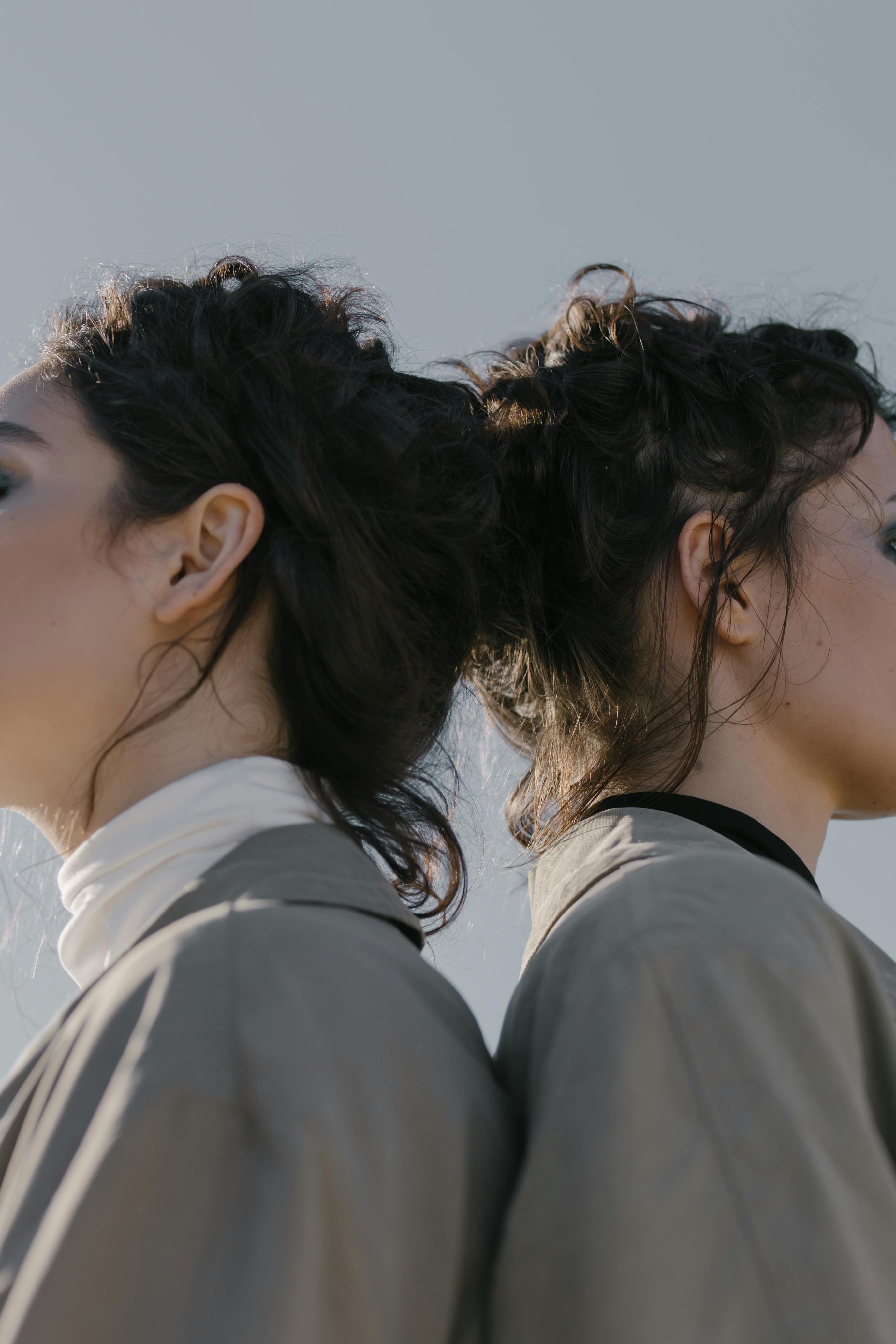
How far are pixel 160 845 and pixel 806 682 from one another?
0.93 m

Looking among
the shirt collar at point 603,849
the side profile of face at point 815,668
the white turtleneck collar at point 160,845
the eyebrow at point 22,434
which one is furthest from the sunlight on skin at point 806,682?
the eyebrow at point 22,434

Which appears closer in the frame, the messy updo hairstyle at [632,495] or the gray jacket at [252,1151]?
the gray jacket at [252,1151]

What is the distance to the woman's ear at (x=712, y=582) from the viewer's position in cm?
184

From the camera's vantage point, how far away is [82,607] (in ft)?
4.89

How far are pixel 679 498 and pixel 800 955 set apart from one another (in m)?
0.89

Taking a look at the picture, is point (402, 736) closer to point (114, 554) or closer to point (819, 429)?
point (114, 554)

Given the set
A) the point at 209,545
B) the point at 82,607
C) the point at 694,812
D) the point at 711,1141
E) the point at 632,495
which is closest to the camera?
the point at 711,1141

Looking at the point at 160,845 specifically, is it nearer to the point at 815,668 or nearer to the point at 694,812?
the point at 694,812

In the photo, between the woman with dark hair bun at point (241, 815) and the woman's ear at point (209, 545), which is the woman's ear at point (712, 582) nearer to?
the woman with dark hair bun at point (241, 815)

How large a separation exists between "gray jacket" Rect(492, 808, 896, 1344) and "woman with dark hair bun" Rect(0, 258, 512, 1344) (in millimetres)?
89

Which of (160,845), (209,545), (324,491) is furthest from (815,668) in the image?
(160,845)

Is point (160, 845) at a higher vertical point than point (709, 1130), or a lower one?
higher

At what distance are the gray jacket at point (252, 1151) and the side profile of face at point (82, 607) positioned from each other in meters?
0.38

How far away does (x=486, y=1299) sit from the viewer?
1.09 metres
